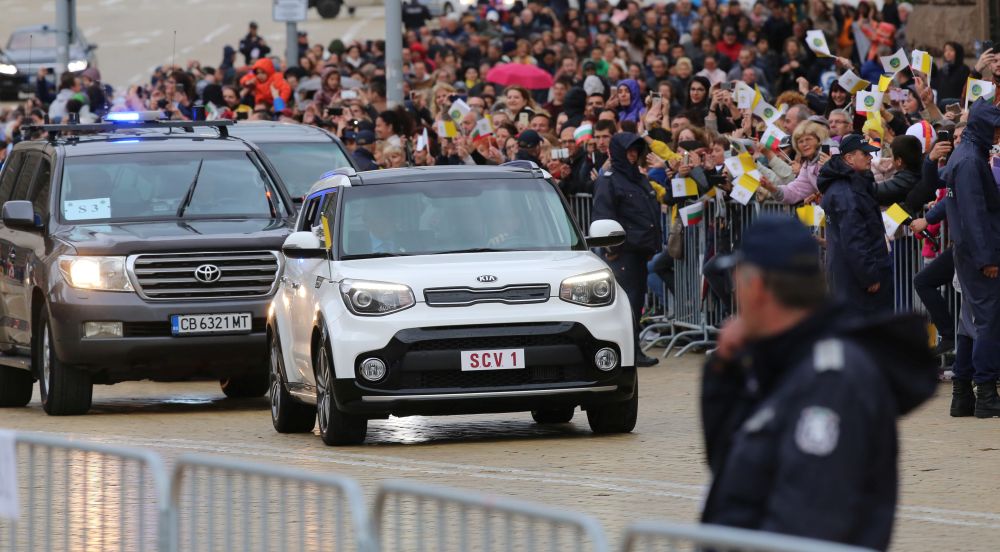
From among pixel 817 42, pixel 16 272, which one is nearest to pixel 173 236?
pixel 16 272

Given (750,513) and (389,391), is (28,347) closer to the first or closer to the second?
(389,391)

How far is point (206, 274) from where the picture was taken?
14.4 meters

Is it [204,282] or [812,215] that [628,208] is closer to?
[812,215]

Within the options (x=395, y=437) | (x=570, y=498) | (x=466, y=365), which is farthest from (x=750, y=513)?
(x=395, y=437)

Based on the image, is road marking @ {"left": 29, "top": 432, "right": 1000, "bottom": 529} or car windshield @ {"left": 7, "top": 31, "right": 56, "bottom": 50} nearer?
road marking @ {"left": 29, "top": 432, "right": 1000, "bottom": 529}

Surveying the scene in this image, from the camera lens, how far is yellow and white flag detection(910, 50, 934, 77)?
54.3ft

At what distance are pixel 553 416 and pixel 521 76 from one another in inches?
599

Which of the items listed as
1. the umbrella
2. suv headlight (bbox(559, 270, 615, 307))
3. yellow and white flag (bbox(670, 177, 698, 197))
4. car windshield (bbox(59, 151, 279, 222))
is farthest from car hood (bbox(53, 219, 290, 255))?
the umbrella

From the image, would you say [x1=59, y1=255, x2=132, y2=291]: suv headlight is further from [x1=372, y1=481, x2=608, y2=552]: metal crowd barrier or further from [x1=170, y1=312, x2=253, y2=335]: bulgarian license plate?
[x1=372, y1=481, x2=608, y2=552]: metal crowd barrier

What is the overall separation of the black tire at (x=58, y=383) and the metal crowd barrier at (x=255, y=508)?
8.64 m

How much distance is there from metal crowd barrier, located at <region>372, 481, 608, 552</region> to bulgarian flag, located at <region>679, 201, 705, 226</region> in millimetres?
12106

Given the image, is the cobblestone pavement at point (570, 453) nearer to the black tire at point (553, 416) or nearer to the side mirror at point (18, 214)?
the black tire at point (553, 416)

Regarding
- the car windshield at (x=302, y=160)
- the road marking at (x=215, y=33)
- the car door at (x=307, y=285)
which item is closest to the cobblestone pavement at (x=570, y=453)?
the car door at (x=307, y=285)

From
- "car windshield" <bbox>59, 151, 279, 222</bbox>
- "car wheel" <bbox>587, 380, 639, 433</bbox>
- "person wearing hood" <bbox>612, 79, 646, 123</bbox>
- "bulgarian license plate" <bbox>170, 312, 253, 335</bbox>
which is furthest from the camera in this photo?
"person wearing hood" <bbox>612, 79, 646, 123</bbox>
